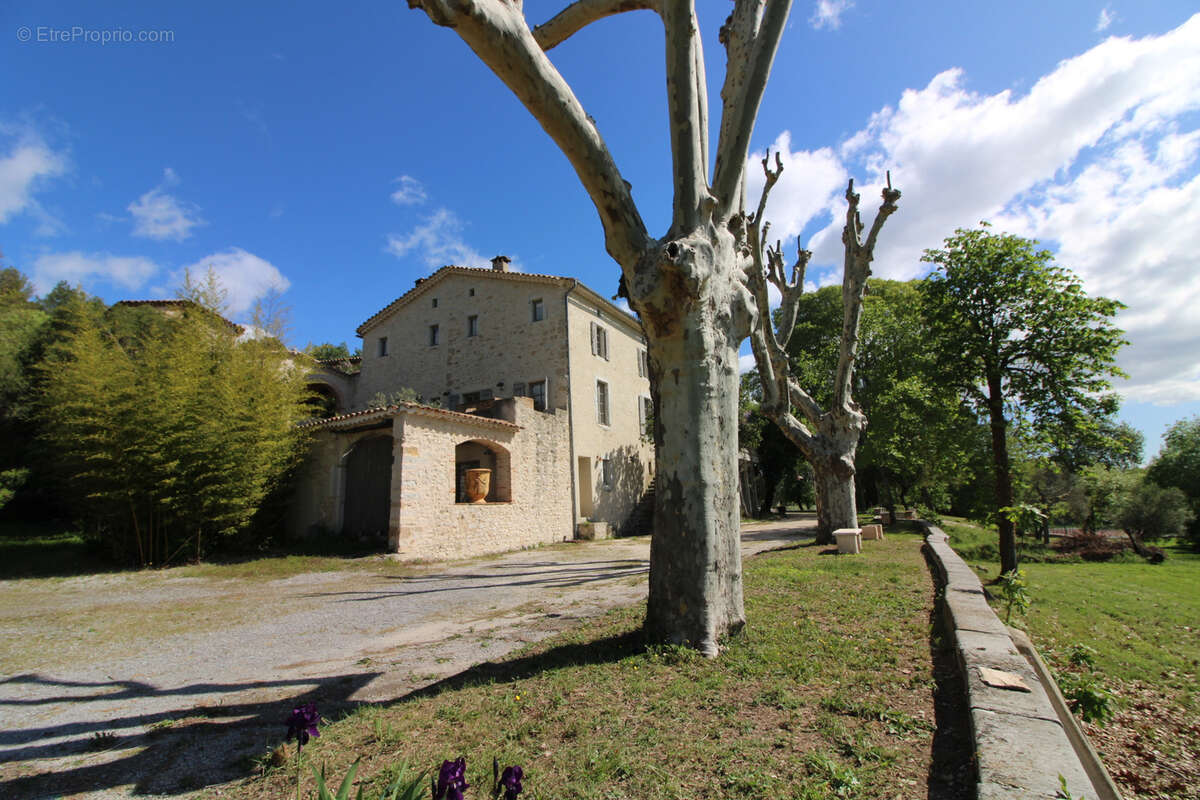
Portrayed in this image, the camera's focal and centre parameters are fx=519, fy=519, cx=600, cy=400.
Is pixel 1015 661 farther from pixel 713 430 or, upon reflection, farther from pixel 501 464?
pixel 501 464

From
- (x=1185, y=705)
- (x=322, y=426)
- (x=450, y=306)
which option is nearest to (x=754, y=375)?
(x=450, y=306)

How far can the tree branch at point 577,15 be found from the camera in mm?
4730

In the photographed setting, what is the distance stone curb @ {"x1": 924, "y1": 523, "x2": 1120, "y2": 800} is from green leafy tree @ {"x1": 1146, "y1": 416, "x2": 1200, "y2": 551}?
2578 cm

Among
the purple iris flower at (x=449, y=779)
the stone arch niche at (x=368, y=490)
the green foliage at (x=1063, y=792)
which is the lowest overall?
the green foliage at (x=1063, y=792)

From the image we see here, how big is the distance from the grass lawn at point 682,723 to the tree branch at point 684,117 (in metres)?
3.23

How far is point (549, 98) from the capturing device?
365 cm

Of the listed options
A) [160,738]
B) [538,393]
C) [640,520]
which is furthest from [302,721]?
[640,520]

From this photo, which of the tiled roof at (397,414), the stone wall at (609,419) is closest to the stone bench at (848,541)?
the tiled roof at (397,414)

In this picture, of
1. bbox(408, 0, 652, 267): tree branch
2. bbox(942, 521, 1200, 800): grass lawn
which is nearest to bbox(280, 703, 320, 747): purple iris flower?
bbox(408, 0, 652, 267): tree branch

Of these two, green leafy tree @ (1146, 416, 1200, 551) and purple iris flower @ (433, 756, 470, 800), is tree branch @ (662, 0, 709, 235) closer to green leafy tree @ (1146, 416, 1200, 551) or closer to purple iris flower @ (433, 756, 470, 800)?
purple iris flower @ (433, 756, 470, 800)

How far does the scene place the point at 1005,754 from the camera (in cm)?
205

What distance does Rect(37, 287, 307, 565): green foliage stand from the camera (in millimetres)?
9297

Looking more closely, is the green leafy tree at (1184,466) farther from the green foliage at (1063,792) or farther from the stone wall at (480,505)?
→ the green foliage at (1063,792)

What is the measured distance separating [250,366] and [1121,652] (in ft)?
47.9
